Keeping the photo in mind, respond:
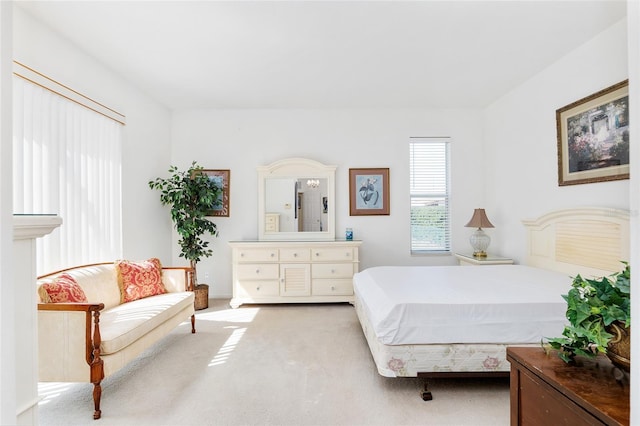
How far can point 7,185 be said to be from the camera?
0.74 metres

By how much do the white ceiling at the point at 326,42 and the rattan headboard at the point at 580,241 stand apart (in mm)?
1631

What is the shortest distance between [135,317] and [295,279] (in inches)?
82.6

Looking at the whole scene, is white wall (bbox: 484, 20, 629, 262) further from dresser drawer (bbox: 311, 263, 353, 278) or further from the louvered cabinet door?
the louvered cabinet door

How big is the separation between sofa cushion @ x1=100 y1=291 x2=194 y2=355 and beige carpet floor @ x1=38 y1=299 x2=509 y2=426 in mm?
374

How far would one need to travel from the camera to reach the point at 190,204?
421cm

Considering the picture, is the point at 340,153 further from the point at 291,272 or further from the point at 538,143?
the point at 538,143

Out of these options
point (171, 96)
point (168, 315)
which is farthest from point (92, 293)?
point (171, 96)

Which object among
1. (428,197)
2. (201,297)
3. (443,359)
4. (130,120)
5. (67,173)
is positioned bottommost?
(201,297)

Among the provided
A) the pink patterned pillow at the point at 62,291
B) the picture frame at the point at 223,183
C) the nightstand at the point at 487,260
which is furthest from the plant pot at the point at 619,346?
the picture frame at the point at 223,183

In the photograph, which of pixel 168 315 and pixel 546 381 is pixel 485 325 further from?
pixel 168 315

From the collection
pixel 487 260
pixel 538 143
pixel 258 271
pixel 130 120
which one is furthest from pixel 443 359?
pixel 130 120

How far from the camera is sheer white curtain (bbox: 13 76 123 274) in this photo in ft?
7.79

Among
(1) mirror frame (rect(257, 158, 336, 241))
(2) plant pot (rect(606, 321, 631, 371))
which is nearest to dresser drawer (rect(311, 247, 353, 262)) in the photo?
(1) mirror frame (rect(257, 158, 336, 241))

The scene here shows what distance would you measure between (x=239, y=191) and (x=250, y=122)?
41.9 inches
